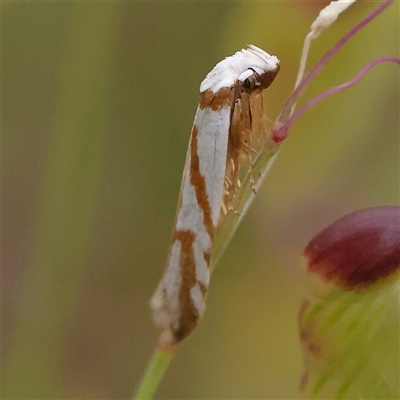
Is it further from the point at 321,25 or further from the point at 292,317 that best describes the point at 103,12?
A: the point at 292,317

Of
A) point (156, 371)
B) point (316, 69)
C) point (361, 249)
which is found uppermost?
point (316, 69)

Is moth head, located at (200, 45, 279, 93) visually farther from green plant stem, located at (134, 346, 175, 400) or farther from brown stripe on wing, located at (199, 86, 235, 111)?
green plant stem, located at (134, 346, 175, 400)

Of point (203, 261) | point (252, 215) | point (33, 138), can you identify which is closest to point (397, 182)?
point (252, 215)

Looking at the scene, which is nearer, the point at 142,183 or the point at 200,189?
the point at 200,189

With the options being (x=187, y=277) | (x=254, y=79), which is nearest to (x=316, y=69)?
(x=254, y=79)

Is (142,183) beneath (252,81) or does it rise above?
beneath

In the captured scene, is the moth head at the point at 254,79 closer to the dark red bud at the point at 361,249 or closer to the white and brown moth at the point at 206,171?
the white and brown moth at the point at 206,171

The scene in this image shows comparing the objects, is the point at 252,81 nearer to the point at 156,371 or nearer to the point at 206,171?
the point at 206,171
